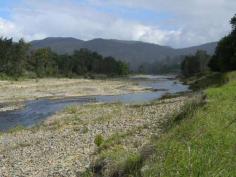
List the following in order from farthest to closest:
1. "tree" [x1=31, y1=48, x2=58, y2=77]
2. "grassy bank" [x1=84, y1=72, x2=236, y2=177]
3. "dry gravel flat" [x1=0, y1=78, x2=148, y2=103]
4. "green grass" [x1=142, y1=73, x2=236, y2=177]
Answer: "tree" [x1=31, y1=48, x2=58, y2=77] < "dry gravel flat" [x1=0, y1=78, x2=148, y2=103] < "grassy bank" [x1=84, y1=72, x2=236, y2=177] < "green grass" [x1=142, y1=73, x2=236, y2=177]

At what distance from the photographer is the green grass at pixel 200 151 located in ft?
39.9

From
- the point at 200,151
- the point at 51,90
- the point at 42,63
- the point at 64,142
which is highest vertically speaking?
the point at 42,63

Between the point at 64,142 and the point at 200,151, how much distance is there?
717 inches

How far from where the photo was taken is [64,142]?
31578mm

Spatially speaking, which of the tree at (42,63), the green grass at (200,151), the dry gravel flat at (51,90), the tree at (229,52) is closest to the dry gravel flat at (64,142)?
the green grass at (200,151)

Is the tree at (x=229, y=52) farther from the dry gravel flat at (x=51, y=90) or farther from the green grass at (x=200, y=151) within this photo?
the green grass at (x=200, y=151)

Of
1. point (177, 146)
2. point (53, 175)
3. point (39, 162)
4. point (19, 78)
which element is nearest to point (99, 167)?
point (53, 175)

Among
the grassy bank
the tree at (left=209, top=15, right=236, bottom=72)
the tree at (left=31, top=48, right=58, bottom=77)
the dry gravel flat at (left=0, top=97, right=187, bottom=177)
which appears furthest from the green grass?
the tree at (left=31, top=48, right=58, bottom=77)

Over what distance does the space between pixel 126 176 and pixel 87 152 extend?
37.4ft

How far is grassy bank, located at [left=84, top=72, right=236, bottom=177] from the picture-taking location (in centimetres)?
1230

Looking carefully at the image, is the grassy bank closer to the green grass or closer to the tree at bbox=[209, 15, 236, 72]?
the green grass

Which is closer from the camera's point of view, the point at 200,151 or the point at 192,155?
the point at 192,155

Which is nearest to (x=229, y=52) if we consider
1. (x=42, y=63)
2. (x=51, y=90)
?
(x=51, y=90)

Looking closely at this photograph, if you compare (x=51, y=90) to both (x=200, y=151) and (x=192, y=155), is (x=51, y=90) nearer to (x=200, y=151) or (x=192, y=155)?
(x=200, y=151)
